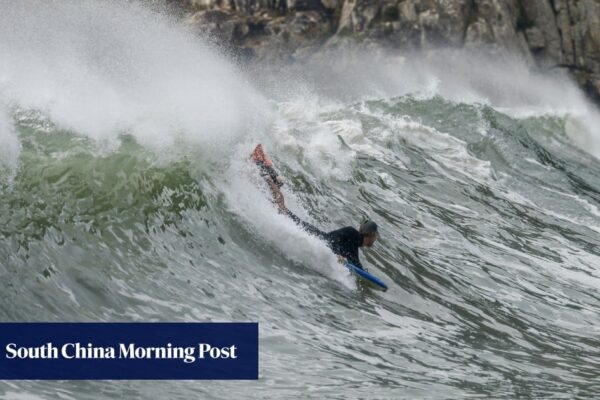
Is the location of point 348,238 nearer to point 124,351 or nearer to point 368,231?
point 368,231

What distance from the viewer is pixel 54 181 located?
10836 millimetres

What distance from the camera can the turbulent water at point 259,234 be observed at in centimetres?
871

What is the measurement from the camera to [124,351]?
770 cm

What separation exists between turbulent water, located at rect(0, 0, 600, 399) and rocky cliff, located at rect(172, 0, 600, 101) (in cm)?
1745

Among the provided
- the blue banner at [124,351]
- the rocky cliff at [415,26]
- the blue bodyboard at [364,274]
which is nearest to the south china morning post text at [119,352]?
the blue banner at [124,351]

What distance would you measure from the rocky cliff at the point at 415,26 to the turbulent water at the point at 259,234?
17450mm

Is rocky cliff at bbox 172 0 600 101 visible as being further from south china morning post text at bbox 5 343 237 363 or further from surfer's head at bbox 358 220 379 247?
south china morning post text at bbox 5 343 237 363

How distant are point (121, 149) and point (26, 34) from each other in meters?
4.03

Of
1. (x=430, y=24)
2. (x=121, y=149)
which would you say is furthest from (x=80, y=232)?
(x=430, y=24)

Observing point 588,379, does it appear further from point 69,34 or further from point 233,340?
point 69,34

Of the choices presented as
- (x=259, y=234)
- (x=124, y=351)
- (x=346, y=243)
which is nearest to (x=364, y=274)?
(x=346, y=243)

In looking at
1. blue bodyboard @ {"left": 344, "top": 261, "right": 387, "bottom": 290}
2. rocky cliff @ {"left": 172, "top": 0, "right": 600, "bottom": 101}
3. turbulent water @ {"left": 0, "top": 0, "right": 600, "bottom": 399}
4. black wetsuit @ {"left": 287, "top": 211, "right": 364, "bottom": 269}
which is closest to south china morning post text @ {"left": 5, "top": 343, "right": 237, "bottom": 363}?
turbulent water @ {"left": 0, "top": 0, "right": 600, "bottom": 399}

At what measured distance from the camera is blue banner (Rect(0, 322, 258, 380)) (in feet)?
23.6

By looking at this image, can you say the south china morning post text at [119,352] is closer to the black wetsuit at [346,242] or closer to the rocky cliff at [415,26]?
the black wetsuit at [346,242]
